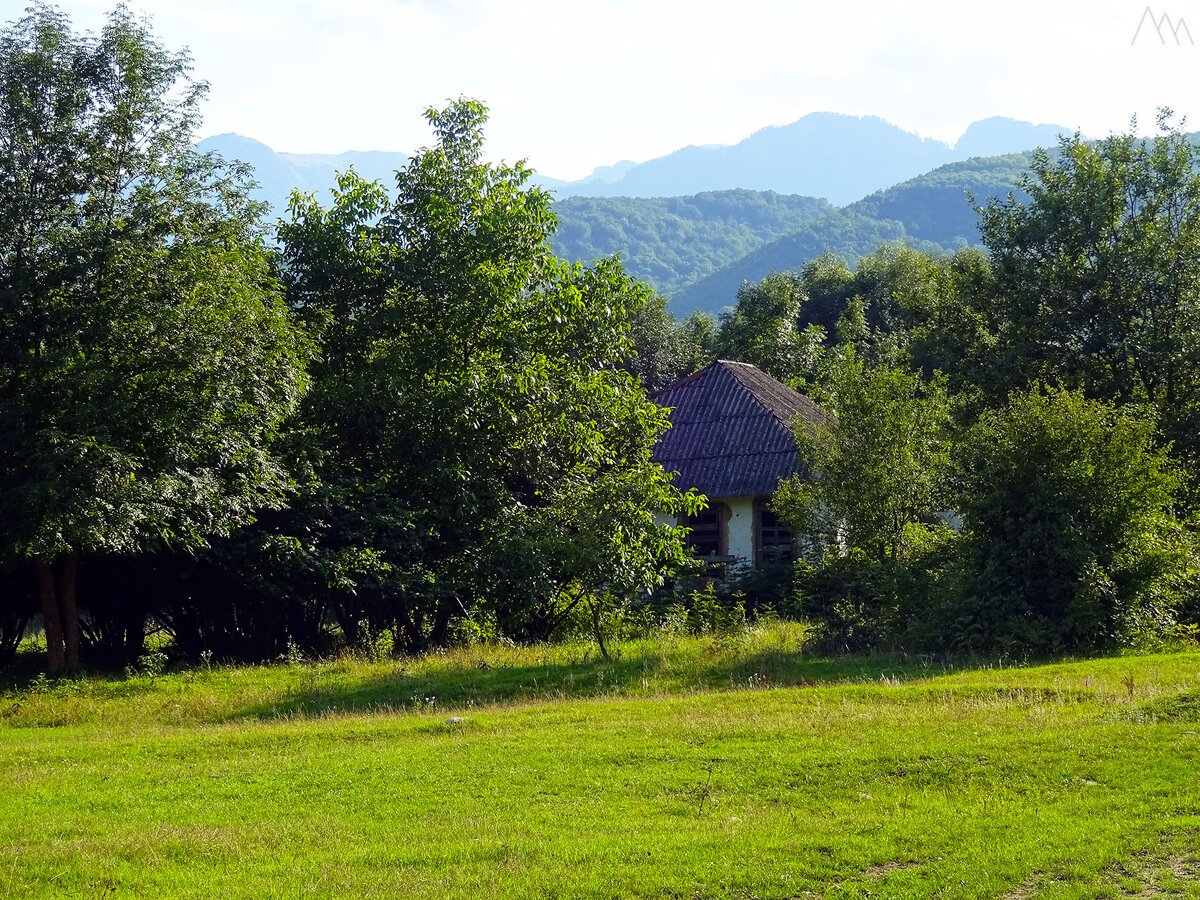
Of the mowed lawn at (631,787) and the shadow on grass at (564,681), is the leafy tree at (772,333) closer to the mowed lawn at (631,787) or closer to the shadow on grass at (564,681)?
the shadow on grass at (564,681)

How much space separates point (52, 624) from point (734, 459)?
20214 millimetres

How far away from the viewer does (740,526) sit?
35656 mm

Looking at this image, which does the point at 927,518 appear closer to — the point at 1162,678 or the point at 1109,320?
the point at 1109,320

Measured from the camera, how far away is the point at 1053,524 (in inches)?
841

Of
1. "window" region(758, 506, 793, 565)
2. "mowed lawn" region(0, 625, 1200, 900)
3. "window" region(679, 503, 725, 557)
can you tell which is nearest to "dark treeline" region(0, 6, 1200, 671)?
"mowed lawn" region(0, 625, 1200, 900)

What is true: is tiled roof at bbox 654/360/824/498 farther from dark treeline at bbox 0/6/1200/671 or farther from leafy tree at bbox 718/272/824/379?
leafy tree at bbox 718/272/824/379

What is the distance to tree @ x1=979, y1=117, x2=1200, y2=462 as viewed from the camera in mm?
29594

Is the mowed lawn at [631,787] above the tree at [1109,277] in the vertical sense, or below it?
below

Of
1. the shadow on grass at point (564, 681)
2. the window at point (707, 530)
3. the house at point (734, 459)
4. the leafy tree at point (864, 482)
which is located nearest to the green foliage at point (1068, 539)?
the leafy tree at point (864, 482)

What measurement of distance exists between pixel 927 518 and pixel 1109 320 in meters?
7.09

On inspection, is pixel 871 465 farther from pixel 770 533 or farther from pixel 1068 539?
pixel 770 533

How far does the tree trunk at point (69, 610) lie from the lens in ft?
73.2

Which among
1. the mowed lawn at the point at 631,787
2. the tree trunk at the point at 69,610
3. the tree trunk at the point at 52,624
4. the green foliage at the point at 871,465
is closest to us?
the mowed lawn at the point at 631,787

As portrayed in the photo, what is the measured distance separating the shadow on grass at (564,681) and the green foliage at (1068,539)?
8.19ft
